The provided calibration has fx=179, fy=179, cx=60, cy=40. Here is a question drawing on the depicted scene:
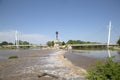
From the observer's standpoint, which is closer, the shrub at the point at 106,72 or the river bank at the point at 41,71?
the shrub at the point at 106,72

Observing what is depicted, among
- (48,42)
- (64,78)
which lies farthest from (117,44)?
(64,78)

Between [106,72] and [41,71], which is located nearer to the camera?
[106,72]

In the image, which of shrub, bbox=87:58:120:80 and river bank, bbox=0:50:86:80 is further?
river bank, bbox=0:50:86:80

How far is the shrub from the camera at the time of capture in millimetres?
5600

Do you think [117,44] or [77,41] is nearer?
[117,44]

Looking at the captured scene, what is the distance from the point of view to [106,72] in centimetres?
579

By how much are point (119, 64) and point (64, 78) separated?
8.35m

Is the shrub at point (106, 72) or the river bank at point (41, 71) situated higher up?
the shrub at point (106, 72)

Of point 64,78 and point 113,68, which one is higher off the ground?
point 113,68

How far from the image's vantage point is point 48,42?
19288 centimetres

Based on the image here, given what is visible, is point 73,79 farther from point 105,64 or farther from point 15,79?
point 105,64

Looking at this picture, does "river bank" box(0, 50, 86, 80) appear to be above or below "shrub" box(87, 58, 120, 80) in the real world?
below

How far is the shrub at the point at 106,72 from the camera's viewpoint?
5.60 meters

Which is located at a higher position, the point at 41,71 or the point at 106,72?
the point at 106,72
